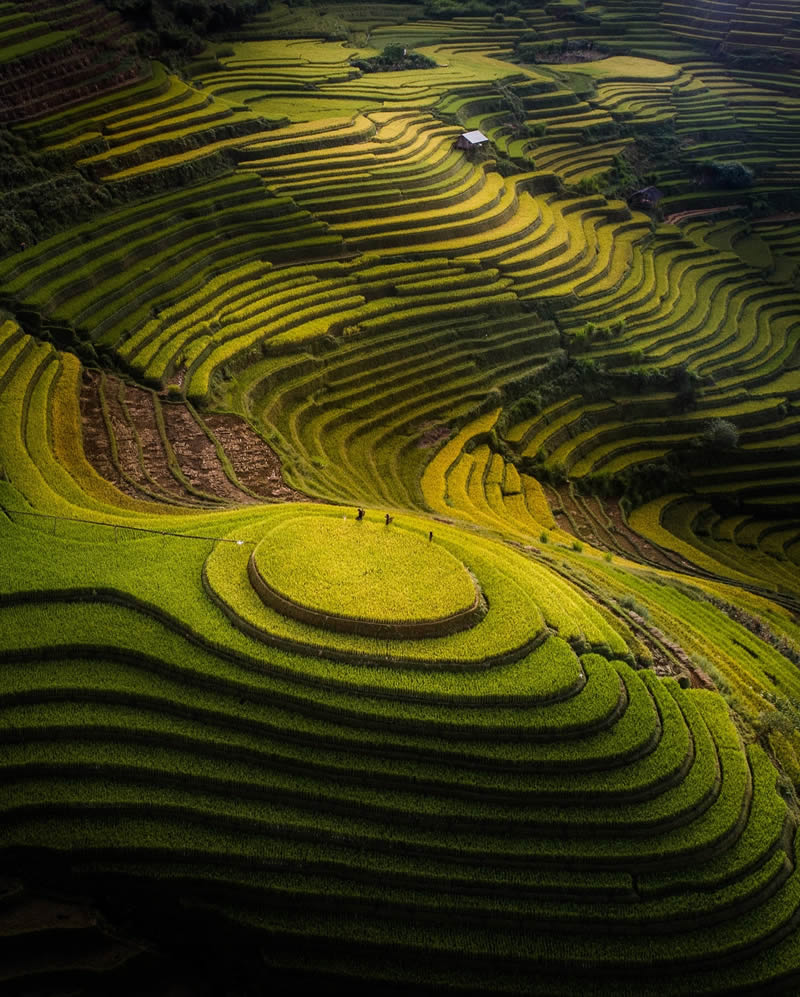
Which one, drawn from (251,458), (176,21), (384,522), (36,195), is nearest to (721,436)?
(384,522)

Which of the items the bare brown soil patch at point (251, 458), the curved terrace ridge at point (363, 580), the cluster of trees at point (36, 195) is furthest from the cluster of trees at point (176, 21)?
the curved terrace ridge at point (363, 580)

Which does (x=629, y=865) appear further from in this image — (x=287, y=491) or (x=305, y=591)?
(x=287, y=491)

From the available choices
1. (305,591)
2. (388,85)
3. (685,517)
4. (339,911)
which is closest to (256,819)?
(339,911)

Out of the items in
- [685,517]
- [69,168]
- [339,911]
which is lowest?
[339,911]

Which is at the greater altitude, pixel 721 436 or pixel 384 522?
pixel 721 436

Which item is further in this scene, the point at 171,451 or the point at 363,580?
the point at 171,451

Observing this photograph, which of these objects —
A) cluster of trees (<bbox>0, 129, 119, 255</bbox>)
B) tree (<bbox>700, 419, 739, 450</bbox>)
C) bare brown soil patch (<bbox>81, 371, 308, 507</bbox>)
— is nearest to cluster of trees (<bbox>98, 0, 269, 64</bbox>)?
cluster of trees (<bbox>0, 129, 119, 255</bbox>)

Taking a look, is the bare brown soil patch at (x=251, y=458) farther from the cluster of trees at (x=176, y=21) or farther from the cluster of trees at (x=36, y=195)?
the cluster of trees at (x=176, y=21)

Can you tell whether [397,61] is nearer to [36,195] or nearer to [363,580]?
[36,195]
